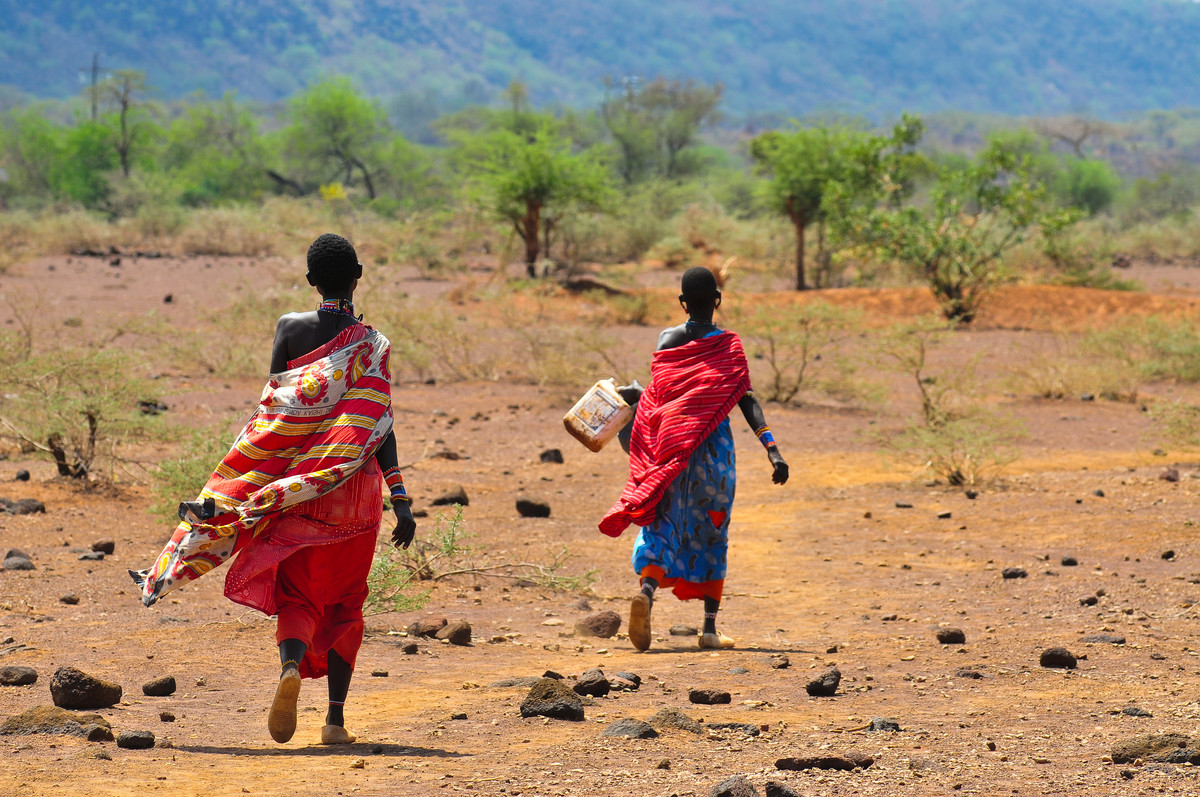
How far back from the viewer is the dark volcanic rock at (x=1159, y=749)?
3623 mm

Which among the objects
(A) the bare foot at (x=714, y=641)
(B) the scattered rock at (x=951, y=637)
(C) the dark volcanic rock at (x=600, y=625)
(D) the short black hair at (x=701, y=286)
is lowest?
(C) the dark volcanic rock at (x=600, y=625)

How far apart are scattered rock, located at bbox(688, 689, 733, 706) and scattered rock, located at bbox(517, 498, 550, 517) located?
449 cm

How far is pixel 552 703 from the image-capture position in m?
4.32

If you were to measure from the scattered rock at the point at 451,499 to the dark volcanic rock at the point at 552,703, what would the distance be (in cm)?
459

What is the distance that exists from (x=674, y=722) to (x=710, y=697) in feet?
1.40

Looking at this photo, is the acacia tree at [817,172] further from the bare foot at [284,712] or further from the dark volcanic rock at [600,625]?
the bare foot at [284,712]

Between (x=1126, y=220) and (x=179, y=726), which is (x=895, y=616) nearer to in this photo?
(x=179, y=726)

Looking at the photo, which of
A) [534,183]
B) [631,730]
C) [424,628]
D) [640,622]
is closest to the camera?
[631,730]

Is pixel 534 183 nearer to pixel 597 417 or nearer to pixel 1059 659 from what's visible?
pixel 597 417

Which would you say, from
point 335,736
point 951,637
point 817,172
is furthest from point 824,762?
point 817,172

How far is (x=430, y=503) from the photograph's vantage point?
9.02 metres

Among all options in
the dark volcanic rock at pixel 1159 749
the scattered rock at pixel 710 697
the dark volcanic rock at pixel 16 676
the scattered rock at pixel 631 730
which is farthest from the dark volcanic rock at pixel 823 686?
the dark volcanic rock at pixel 16 676

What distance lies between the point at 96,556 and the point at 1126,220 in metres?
48.8

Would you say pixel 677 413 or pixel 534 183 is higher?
pixel 534 183
